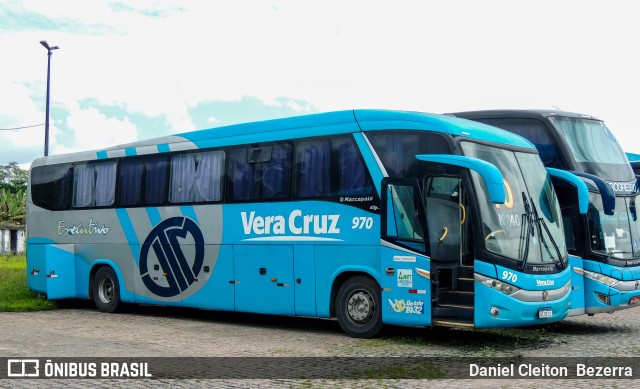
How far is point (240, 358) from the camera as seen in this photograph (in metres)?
11.6

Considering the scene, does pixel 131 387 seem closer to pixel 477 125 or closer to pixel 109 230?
pixel 477 125

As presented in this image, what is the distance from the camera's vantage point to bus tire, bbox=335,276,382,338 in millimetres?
13734

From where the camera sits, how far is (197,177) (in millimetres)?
17047

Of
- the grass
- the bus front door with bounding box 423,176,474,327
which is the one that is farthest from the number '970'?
the grass

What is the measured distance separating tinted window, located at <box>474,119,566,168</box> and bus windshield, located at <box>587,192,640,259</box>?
1.02 metres

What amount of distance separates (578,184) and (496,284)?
3.29 m

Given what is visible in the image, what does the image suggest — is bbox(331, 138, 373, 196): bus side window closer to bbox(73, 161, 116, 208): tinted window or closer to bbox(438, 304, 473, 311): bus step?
bbox(438, 304, 473, 311): bus step

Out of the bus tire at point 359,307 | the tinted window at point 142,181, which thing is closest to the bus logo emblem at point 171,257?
the tinted window at point 142,181

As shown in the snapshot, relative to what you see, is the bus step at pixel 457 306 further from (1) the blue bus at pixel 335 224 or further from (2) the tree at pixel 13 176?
(2) the tree at pixel 13 176

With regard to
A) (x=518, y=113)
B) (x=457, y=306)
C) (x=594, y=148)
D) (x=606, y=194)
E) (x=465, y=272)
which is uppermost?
(x=518, y=113)

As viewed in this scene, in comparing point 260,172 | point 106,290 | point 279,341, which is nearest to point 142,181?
point 106,290

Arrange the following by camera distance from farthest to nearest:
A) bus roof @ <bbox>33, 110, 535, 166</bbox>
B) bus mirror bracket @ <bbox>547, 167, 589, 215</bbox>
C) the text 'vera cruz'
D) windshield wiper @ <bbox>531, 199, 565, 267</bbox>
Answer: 1. the text 'vera cruz'
2. bus mirror bracket @ <bbox>547, 167, 589, 215</bbox>
3. bus roof @ <bbox>33, 110, 535, 166</bbox>
4. windshield wiper @ <bbox>531, 199, 565, 267</bbox>

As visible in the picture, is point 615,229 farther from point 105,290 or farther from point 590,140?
point 105,290

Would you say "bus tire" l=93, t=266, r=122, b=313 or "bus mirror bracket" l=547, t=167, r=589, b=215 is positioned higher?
"bus mirror bracket" l=547, t=167, r=589, b=215
